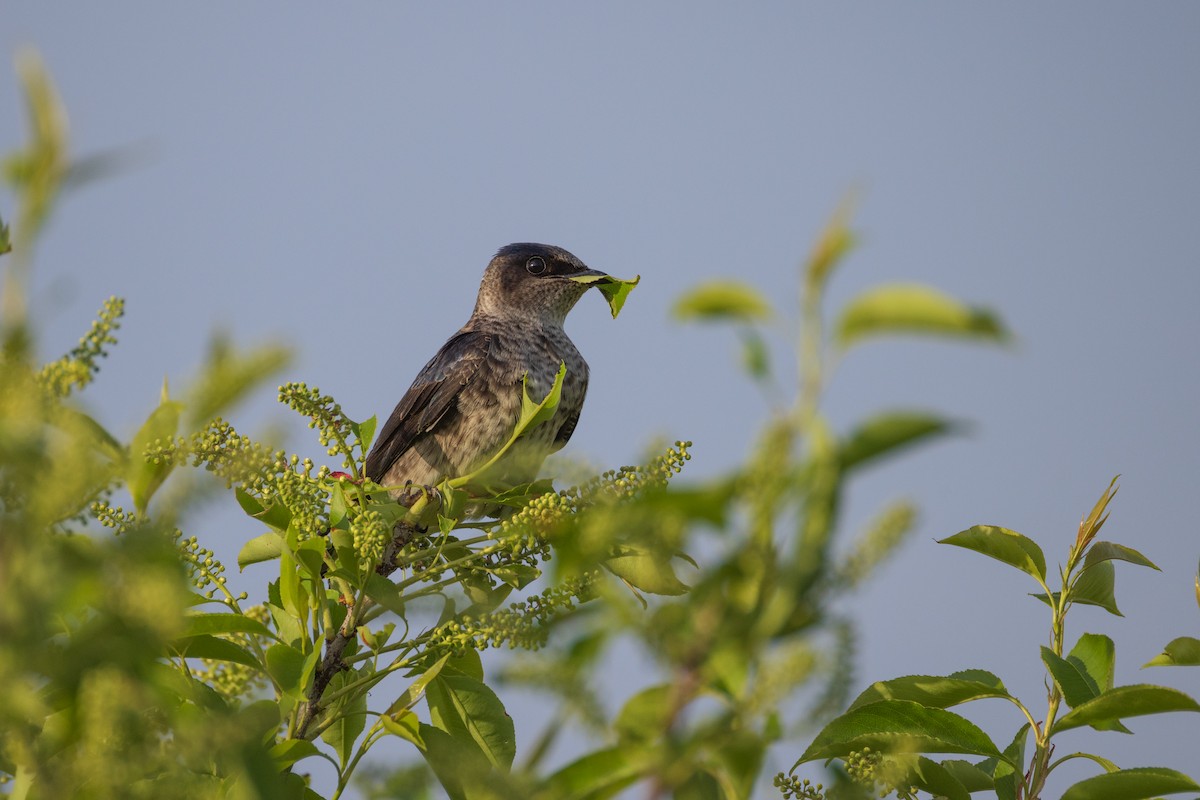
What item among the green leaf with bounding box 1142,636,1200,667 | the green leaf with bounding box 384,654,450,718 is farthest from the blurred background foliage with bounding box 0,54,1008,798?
the green leaf with bounding box 1142,636,1200,667

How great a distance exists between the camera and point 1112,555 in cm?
307

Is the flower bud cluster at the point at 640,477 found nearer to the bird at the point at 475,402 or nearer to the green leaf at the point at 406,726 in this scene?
the green leaf at the point at 406,726

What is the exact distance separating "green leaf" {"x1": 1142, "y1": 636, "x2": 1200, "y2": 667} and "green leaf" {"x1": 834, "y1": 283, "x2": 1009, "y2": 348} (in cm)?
202

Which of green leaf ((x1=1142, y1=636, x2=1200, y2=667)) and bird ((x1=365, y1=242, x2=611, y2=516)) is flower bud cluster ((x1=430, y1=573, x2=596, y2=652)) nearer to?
green leaf ((x1=1142, y1=636, x2=1200, y2=667))

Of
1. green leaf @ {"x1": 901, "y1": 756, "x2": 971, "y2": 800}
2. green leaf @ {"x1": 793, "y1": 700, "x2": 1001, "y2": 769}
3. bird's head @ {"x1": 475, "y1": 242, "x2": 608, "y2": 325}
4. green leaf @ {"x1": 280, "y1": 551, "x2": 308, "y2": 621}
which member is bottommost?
green leaf @ {"x1": 901, "y1": 756, "x2": 971, "y2": 800}

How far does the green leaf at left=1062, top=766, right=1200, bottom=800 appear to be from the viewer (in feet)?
8.01

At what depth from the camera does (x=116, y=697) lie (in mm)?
1249

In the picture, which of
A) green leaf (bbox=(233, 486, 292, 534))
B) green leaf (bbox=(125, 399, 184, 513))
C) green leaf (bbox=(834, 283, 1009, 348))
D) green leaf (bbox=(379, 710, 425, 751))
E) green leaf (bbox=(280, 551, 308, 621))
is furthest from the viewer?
green leaf (bbox=(233, 486, 292, 534))

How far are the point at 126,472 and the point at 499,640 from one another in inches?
49.5

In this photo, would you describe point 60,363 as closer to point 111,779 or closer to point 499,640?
point 111,779

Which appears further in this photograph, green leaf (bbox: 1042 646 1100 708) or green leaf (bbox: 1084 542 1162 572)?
green leaf (bbox: 1084 542 1162 572)

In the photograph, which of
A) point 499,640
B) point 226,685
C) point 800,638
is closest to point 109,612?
point 800,638

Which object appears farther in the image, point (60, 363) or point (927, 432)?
point (60, 363)

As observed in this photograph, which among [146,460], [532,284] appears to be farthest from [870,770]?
[532,284]
